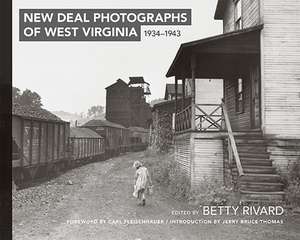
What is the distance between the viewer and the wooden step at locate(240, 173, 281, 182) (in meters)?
9.30

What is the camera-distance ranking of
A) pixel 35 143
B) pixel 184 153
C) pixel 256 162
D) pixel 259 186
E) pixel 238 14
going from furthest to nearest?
pixel 238 14 < pixel 35 143 < pixel 184 153 < pixel 256 162 < pixel 259 186

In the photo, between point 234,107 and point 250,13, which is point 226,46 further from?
point 234,107

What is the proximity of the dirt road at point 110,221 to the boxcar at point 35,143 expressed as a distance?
4.90 ft

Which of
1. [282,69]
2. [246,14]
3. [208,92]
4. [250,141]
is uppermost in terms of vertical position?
[246,14]

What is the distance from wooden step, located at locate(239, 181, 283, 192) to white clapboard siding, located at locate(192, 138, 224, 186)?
1.77 m

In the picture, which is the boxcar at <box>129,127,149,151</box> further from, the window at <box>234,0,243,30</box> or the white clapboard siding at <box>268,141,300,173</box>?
the white clapboard siding at <box>268,141,300,173</box>

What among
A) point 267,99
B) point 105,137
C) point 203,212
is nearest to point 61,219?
point 203,212

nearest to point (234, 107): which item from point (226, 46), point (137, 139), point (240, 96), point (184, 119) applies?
point (240, 96)

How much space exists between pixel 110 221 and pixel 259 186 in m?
3.87

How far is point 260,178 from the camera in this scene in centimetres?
940

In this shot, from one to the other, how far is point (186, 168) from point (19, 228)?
597 centimetres

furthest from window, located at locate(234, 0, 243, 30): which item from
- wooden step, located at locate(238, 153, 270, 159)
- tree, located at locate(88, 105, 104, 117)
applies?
tree, located at locate(88, 105, 104, 117)

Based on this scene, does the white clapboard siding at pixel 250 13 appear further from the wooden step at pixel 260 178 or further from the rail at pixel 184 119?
the wooden step at pixel 260 178

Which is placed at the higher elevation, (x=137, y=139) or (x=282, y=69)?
(x=282, y=69)
